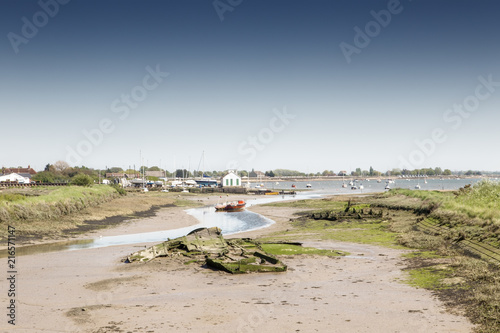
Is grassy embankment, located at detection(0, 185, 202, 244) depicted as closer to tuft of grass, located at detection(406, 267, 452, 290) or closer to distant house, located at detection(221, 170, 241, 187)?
tuft of grass, located at detection(406, 267, 452, 290)

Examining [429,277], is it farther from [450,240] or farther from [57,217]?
[57,217]

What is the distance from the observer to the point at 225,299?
579 inches

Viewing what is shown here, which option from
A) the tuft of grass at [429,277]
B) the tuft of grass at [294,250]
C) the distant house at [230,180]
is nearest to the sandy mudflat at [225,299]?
the tuft of grass at [429,277]

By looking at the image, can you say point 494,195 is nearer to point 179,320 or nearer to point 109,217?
point 179,320

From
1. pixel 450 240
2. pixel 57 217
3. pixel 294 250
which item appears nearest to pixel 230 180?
pixel 57 217

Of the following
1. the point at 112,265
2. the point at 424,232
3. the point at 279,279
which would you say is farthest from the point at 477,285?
the point at 112,265

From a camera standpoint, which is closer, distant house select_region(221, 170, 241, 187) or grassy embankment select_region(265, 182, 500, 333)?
grassy embankment select_region(265, 182, 500, 333)

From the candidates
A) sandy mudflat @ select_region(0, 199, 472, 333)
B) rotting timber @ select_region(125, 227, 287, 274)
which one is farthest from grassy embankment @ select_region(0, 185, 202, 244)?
rotting timber @ select_region(125, 227, 287, 274)

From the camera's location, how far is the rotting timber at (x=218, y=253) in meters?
19.1

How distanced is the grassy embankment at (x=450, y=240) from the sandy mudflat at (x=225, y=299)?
33.1 inches

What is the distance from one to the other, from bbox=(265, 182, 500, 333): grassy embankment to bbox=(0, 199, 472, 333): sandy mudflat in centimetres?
84

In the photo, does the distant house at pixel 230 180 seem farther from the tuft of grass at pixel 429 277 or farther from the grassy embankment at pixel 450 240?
the tuft of grass at pixel 429 277

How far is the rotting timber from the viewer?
62.5 ft

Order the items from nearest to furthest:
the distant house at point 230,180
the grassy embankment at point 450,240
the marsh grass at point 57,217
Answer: the grassy embankment at point 450,240, the marsh grass at point 57,217, the distant house at point 230,180
